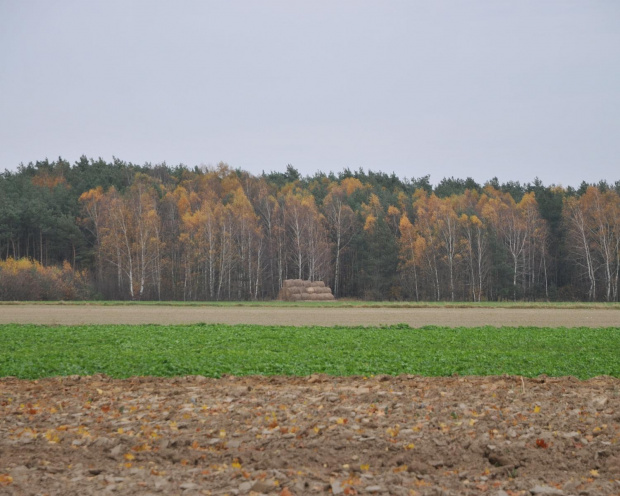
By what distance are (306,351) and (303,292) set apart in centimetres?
4743

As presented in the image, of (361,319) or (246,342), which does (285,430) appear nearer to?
(246,342)

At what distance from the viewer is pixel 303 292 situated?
69.7 meters

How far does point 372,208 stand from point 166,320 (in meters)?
61.2

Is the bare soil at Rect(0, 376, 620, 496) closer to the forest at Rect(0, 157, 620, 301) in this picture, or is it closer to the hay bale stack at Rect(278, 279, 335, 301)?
the hay bale stack at Rect(278, 279, 335, 301)

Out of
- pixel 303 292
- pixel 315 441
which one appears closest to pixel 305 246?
pixel 303 292

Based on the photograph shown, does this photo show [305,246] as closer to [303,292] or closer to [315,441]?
[303,292]

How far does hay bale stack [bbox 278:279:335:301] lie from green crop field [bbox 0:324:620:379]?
36860 mm

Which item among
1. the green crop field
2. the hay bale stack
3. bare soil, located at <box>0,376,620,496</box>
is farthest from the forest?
bare soil, located at <box>0,376,620,496</box>

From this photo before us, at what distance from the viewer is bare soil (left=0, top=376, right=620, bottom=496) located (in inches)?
340

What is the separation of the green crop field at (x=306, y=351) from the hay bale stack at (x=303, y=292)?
121 ft

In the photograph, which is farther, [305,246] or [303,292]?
[305,246]

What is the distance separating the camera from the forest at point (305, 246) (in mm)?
79000

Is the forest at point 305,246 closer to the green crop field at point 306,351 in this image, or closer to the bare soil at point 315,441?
the green crop field at point 306,351

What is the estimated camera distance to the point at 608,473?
916 cm
